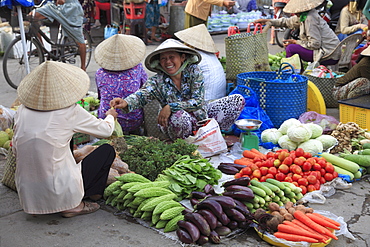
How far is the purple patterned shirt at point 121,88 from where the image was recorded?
4.81m

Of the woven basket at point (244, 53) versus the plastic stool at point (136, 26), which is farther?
the plastic stool at point (136, 26)

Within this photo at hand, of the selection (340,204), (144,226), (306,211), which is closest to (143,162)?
(144,226)

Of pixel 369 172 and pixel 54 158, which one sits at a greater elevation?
pixel 54 158

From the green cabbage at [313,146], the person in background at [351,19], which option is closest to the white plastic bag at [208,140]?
the green cabbage at [313,146]

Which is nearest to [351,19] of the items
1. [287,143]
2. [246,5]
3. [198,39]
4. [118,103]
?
[198,39]

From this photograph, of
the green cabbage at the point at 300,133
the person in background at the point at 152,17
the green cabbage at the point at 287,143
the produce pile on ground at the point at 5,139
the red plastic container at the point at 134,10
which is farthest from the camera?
the person in background at the point at 152,17

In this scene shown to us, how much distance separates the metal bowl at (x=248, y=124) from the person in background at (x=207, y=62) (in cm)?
92

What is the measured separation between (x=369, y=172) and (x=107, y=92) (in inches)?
109

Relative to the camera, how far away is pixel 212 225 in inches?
119

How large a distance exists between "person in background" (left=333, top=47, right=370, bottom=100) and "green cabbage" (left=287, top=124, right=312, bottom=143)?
1155mm

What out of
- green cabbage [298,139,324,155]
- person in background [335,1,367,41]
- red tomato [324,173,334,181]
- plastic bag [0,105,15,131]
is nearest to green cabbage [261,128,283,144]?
green cabbage [298,139,324,155]

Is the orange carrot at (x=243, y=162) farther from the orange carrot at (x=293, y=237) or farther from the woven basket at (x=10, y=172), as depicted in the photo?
the woven basket at (x=10, y=172)

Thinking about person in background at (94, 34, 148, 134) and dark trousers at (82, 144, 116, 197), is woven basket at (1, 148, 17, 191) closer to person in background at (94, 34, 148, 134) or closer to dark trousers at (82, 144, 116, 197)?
dark trousers at (82, 144, 116, 197)

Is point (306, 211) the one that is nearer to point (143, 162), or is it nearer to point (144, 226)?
point (144, 226)
